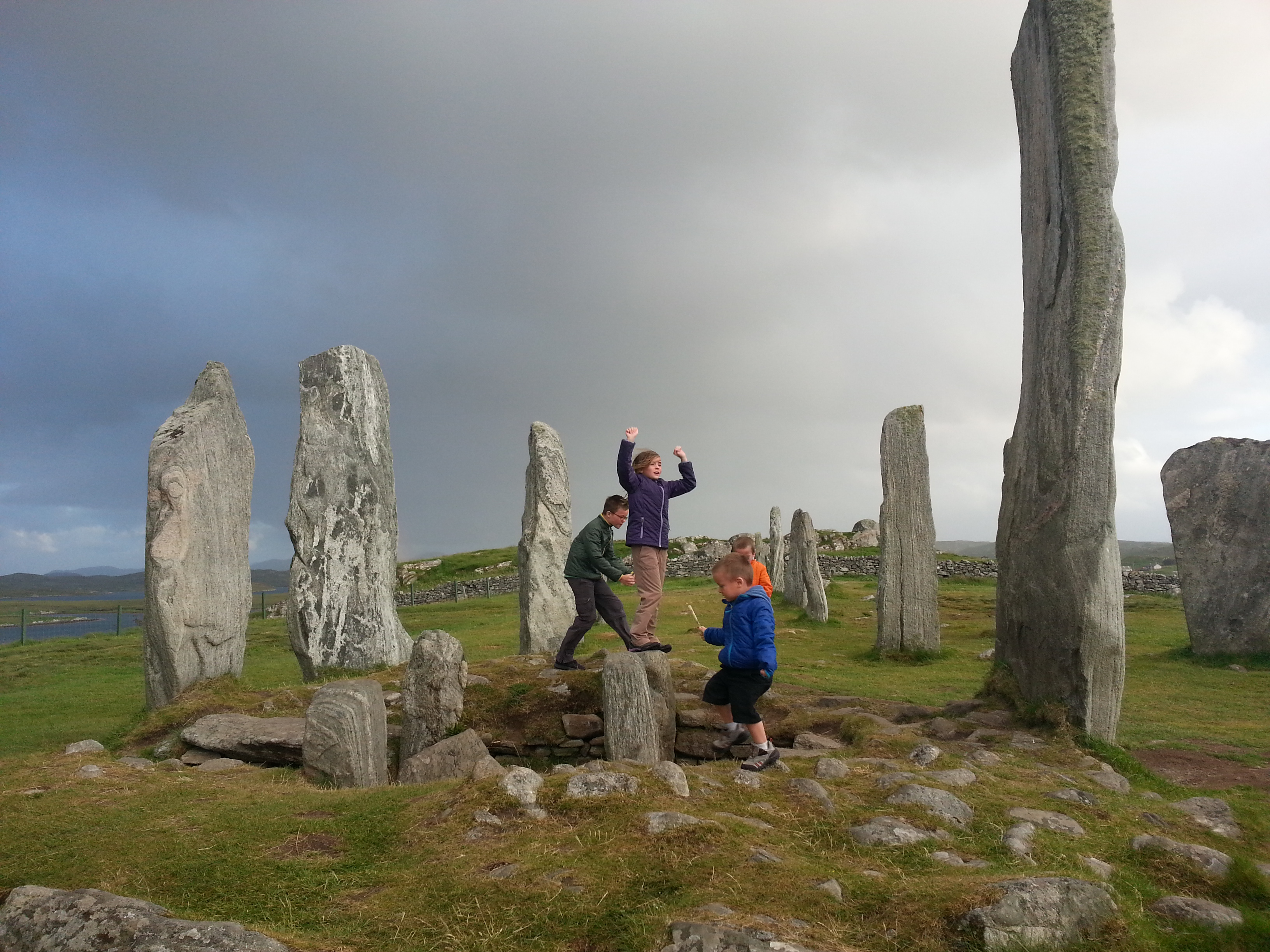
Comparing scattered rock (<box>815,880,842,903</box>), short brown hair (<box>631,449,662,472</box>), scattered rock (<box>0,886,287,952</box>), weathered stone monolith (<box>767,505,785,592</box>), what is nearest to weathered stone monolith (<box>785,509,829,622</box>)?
weathered stone monolith (<box>767,505,785,592</box>)

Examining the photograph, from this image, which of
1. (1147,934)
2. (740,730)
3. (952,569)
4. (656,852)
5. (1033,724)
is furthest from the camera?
(952,569)

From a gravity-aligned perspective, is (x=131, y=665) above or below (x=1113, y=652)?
below

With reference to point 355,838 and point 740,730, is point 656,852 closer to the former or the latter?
point 355,838

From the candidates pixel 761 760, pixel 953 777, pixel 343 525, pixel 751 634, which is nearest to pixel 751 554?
pixel 751 634

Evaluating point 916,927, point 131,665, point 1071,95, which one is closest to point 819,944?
point 916,927

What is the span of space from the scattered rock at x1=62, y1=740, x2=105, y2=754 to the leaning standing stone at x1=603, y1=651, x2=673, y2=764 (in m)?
5.51

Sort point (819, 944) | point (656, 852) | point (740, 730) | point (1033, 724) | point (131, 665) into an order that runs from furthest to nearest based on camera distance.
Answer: point (131, 665) → point (1033, 724) → point (740, 730) → point (656, 852) → point (819, 944)

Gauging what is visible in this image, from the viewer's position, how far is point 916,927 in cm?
389

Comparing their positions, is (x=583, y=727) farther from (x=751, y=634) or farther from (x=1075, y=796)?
(x=1075, y=796)

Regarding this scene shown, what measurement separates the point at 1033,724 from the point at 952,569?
88.3 feet

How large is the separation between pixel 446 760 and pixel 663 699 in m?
2.24

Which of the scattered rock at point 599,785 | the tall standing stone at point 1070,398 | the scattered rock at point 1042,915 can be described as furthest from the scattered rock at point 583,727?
the scattered rock at point 1042,915

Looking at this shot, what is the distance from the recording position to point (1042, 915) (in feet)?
12.5

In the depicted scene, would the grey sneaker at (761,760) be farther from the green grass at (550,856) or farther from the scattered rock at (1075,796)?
the scattered rock at (1075,796)
